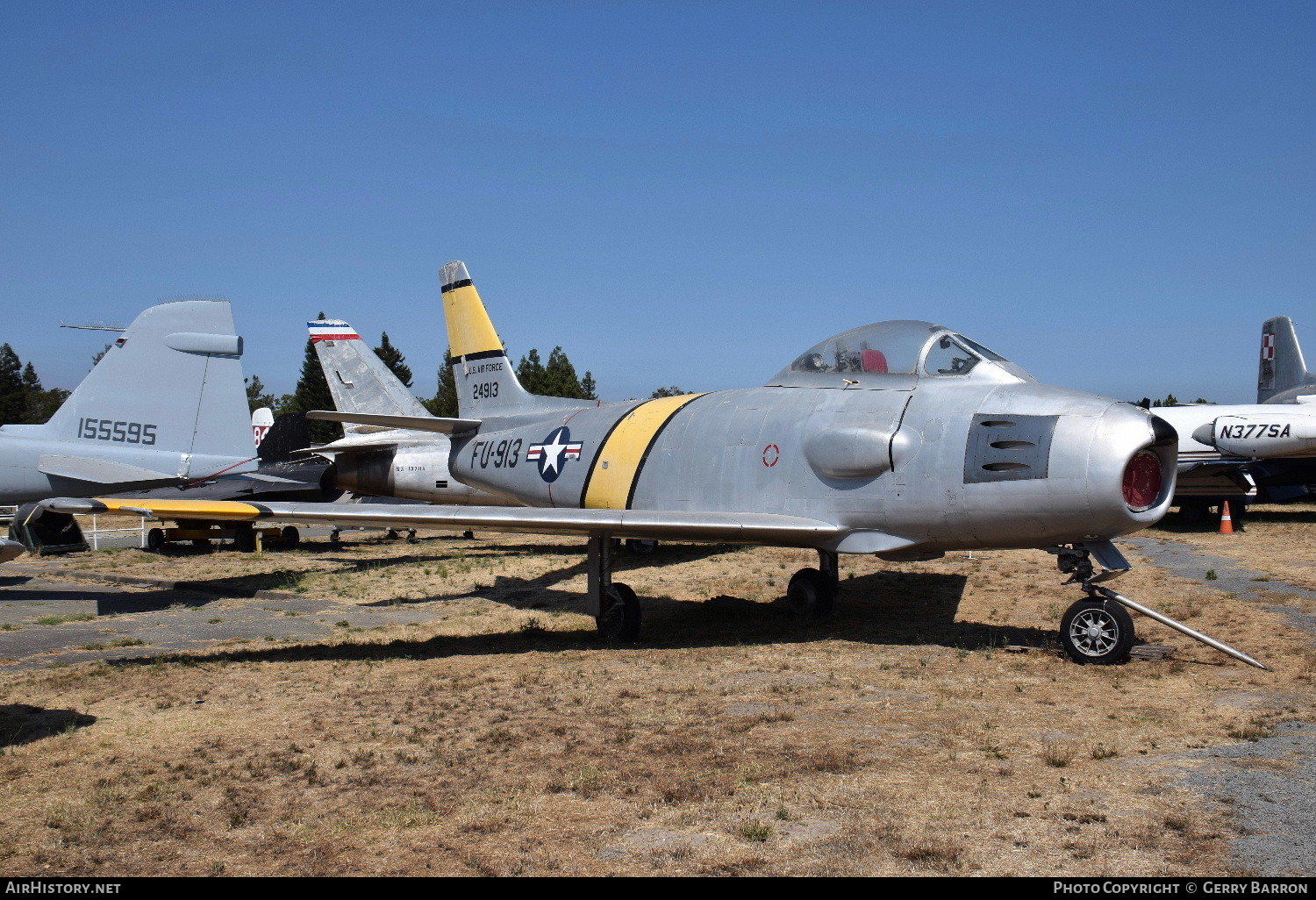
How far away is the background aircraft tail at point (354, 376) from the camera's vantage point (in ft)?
72.1

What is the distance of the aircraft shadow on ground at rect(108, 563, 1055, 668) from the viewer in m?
9.20

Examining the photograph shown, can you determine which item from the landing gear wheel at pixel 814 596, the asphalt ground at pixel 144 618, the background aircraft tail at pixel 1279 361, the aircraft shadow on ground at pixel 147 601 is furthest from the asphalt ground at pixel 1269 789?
the background aircraft tail at pixel 1279 361

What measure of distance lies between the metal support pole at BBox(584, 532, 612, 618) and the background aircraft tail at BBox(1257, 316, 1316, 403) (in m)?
30.3

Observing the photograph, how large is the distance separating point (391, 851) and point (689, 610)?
8.09 metres

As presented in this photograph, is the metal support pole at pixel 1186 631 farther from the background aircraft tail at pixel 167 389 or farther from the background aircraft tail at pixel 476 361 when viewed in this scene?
the background aircraft tail at pixel 167 389

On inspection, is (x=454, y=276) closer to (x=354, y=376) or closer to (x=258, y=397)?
(x=354, y=376)

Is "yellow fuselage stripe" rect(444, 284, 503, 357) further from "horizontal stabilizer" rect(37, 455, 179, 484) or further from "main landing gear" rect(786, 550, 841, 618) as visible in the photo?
"main landing gear" rect(786, 550, 841, 618)

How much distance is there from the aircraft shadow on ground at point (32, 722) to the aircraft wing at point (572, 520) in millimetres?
1989

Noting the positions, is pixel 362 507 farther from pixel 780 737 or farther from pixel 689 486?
pixel 780 737

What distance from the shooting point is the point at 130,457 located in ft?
47.4

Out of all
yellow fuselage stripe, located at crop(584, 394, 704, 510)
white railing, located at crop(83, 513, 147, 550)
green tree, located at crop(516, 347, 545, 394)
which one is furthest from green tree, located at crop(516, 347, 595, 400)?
yellow fuselage stripe, located at crop(584, 394, 704, 510)

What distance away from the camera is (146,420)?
14.7m

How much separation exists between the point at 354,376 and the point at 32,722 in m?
16.2

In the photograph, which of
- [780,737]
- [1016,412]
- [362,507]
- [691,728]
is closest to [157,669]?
[362,507]
